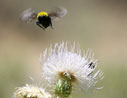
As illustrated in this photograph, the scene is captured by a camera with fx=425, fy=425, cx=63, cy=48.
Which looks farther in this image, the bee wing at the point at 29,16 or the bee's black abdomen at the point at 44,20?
the bee wing at the point at 29,16

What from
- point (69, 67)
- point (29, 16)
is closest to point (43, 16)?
point (29, 16)

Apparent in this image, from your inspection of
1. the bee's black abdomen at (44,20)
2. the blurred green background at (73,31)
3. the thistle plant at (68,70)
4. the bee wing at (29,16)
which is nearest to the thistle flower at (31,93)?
the thistle plant at (68,70)

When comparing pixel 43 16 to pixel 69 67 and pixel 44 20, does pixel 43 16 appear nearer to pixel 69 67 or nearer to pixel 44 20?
pixel 44 20

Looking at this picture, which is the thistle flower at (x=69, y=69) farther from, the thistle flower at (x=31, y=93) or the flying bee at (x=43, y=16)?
the flying bee at (x=43, y=16)

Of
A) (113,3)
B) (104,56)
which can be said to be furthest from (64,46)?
(113,3)

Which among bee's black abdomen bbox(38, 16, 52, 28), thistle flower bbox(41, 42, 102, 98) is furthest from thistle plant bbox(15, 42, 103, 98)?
bee's black abdomen bbox(38, 16, 52, 28)

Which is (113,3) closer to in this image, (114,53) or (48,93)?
(114,53)
